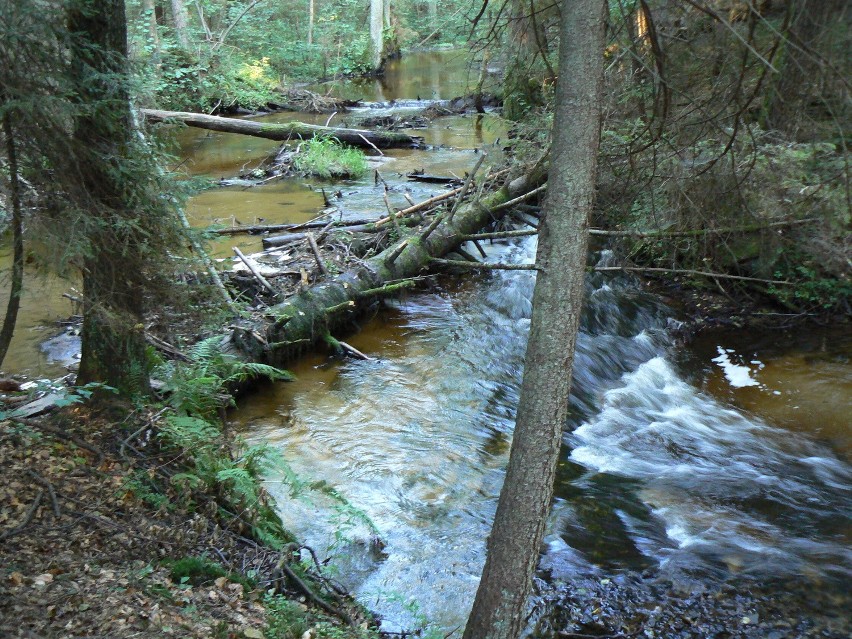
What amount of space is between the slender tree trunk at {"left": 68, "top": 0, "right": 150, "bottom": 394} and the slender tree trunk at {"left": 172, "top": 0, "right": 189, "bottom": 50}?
799 inches

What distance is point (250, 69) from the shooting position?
27047 mm

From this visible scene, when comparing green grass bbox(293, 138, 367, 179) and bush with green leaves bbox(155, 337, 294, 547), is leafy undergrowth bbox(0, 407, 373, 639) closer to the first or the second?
bush with green leaves bbox(155, 337, 294, 547)

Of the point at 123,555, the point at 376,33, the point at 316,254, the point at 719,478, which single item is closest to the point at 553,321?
the point at 123,555

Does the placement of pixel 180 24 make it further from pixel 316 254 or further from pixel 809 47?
pixel 809 47

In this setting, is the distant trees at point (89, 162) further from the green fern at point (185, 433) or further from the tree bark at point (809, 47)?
the tree bark at point (809, 47)

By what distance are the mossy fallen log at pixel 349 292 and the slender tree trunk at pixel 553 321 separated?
4.39 metres

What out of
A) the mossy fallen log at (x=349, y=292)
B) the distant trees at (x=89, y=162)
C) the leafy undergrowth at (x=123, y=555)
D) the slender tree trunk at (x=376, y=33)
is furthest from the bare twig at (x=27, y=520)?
the slender tree trunk at (x=376, y=33)

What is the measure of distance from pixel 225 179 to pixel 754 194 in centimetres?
1124

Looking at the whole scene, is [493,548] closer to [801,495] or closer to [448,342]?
[801,495]

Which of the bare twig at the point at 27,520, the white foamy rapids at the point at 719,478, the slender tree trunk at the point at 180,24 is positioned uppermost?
the slender tree trunk at the point at 180,24

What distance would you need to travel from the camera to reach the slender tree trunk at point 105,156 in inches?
163

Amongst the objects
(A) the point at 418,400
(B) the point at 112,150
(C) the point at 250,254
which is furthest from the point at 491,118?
(B) the point at 112,150

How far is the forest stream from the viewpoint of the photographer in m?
5.07

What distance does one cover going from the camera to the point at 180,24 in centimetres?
2345
